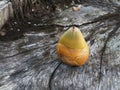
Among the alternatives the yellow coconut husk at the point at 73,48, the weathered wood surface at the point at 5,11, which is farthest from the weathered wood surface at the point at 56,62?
Answer: the weathered wood surface at the point at 5,11

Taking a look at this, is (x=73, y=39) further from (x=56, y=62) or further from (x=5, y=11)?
(x=5, y=11)

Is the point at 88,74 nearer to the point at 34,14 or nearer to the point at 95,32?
the point at 95,32

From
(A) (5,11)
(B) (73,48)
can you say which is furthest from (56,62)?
(A) (5,11)

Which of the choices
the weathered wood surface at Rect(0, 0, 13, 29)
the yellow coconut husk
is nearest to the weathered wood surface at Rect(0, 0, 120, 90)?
the yellow coconut husk

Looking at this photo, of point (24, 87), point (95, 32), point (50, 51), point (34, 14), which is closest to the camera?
point (24, 87)

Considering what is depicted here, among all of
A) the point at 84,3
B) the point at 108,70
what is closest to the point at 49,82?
the point at 108,70

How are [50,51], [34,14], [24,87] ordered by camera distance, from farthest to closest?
[34,14]
[50,51]
[24,87]

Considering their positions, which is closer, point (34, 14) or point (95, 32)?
point (95, 32)
